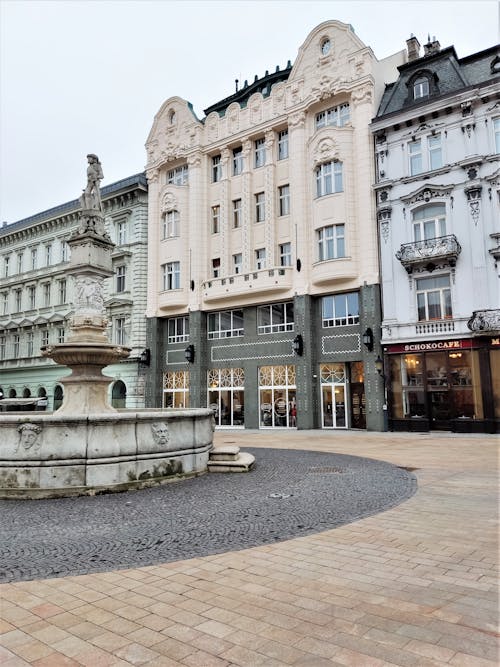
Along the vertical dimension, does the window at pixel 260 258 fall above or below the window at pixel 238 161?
below

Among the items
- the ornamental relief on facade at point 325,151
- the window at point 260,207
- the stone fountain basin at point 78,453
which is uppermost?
the ornamental relief on facade at point 325,151

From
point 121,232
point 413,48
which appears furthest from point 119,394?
point 413,48

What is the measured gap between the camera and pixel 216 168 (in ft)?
118

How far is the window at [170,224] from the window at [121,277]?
4475 millimetres

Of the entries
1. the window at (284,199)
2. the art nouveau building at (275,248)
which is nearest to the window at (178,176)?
the art nouveau building at (275,248)

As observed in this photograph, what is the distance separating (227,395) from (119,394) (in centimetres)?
945

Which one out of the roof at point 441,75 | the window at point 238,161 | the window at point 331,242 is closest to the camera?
the roof at point 441,75

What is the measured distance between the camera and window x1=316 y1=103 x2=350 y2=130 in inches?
1177

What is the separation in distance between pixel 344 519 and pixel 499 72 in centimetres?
2703

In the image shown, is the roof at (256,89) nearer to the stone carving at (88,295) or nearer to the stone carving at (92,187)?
the stone carving at (92,187)

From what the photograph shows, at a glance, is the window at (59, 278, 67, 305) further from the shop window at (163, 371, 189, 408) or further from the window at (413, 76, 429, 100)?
the window at (413, 76, 429, 100)

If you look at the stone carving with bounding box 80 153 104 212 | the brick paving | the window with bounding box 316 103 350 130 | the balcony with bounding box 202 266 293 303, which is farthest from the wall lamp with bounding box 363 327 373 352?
the brick paving

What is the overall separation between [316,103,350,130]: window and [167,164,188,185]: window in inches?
417

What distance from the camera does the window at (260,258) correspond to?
32000 millimetres
